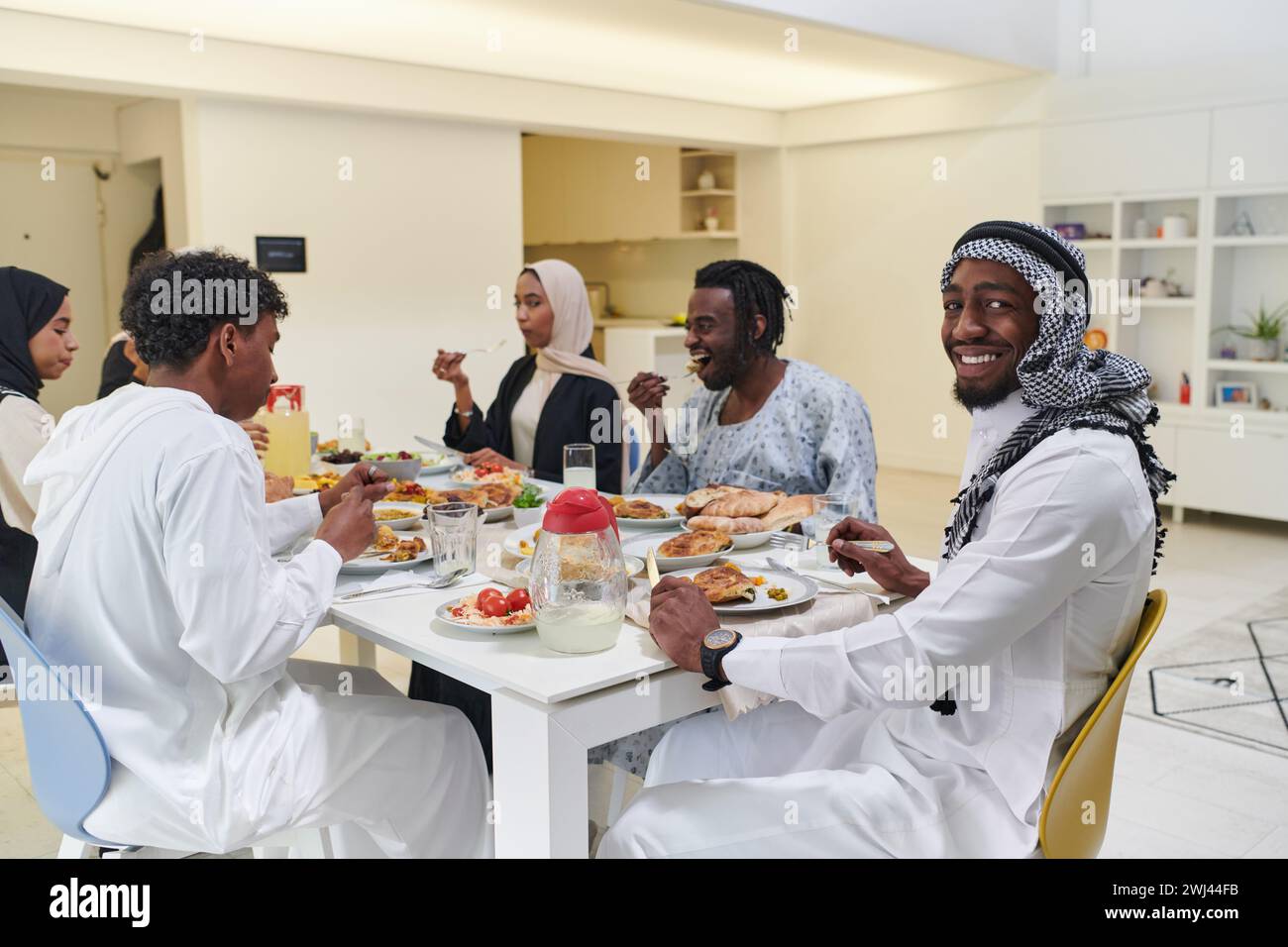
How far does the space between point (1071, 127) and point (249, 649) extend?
6.60 m

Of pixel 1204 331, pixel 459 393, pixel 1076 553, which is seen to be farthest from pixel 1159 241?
pixel 1076 553

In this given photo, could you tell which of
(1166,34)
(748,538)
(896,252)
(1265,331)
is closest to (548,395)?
(748,538)

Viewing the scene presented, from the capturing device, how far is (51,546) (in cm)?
165

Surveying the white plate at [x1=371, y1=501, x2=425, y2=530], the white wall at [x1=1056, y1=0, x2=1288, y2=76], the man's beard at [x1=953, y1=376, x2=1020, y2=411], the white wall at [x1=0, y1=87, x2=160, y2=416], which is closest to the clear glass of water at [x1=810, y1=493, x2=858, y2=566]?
the man's beard at [x1=953, y1=376, x2=1020, y2=411]

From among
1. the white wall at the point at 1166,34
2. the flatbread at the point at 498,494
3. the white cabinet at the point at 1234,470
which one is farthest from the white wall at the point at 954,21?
the flatbread at the point at 498,494

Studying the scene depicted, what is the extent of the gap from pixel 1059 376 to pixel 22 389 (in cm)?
238

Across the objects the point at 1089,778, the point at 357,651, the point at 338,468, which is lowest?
the point at 357,651

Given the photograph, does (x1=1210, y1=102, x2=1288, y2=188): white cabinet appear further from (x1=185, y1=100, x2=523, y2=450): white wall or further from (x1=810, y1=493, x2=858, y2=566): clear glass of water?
(x1=810, y1=493, x2=858, y2=566): clear glass of water

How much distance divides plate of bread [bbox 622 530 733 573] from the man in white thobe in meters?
0.55

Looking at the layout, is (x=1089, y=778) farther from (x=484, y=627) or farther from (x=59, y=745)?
(x=59, y=745)

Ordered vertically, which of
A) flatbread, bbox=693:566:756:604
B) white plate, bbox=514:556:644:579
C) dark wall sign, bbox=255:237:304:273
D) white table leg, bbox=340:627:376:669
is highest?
dark wall sign, bbox=255:237:304:273

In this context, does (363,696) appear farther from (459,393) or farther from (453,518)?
(459,393)

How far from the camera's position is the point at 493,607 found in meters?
1.78

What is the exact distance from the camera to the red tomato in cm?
178
